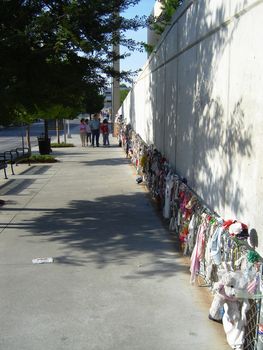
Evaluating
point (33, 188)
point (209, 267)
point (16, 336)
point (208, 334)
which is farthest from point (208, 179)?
point (33, 188)

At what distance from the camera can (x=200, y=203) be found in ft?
18.1

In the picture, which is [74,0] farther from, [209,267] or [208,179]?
[209,267]

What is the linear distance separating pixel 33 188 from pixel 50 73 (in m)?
4.26

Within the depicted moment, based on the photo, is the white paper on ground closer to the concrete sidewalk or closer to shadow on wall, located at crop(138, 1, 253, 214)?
the concrete sidewalk

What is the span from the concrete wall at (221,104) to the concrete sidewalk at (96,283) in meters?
0.97

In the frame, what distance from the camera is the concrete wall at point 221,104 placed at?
145 inches

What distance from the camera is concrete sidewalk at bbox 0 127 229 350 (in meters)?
3.83

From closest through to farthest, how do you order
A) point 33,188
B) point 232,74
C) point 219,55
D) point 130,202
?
point 232,74
point 219,55
point 130,202
point 33,188

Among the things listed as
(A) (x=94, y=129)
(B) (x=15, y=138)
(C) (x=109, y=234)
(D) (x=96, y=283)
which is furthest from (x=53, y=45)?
(B) (x=15, y=138)

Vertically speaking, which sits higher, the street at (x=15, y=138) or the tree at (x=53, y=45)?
the tree at (x=53, y=45)

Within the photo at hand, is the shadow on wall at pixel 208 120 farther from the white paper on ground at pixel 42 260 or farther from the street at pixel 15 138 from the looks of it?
the street at pixel 15 138

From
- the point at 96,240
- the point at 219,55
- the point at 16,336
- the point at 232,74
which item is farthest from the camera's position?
the point at 96,240

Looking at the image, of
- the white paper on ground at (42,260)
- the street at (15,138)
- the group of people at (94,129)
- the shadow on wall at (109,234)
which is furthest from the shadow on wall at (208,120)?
the group of people at (94,129)

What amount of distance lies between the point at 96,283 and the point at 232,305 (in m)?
1.69
